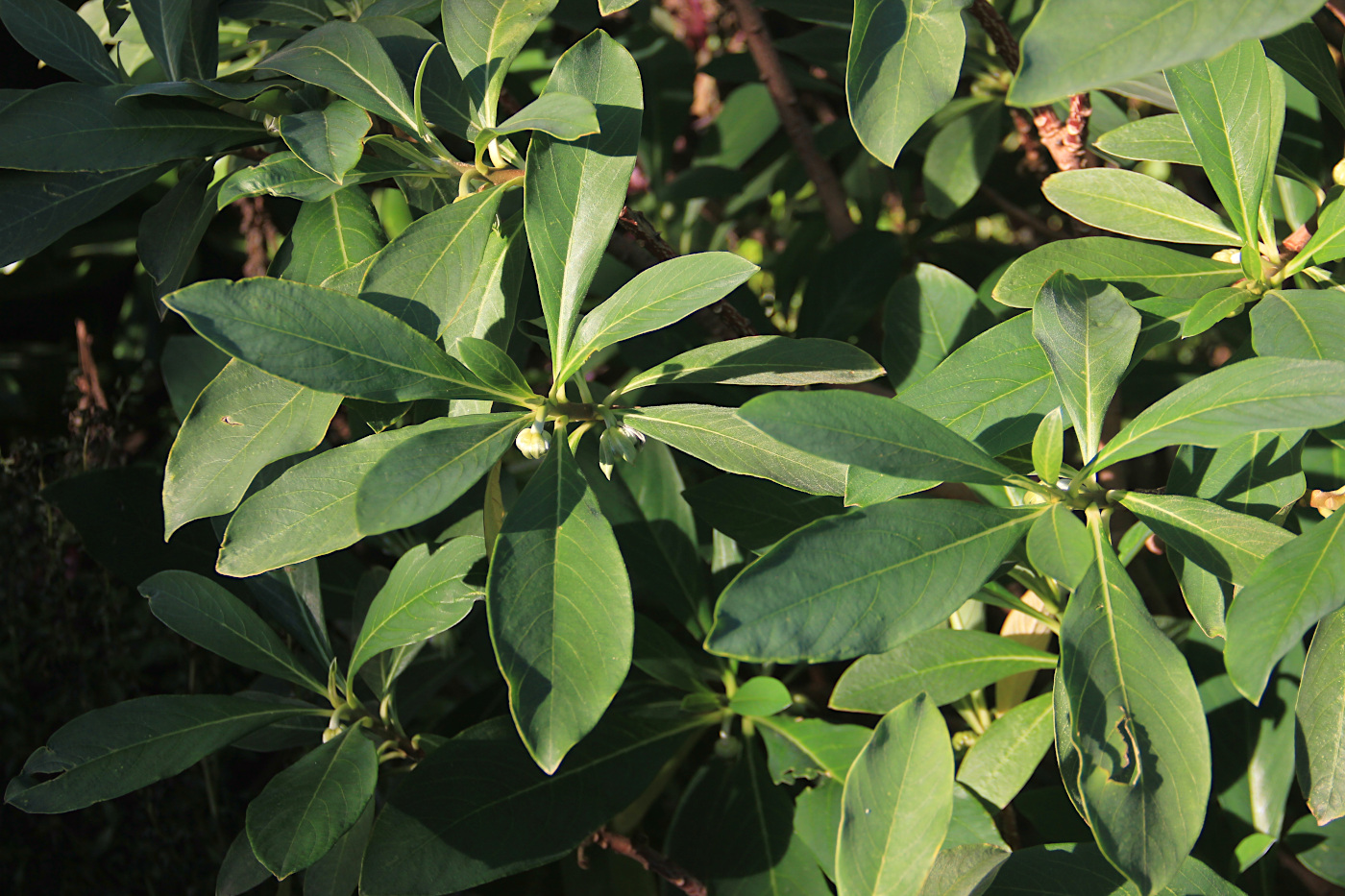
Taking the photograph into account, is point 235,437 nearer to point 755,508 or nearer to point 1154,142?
point 755,508

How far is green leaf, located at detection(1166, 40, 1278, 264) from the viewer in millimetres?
663

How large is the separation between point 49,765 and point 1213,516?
904 mm

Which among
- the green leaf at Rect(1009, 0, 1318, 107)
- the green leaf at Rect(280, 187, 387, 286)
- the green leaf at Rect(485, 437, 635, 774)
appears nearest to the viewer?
the green leaf at Rect(1009, 0, 1318, 107)

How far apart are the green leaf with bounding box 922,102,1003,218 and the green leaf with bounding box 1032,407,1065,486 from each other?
70 centimetres

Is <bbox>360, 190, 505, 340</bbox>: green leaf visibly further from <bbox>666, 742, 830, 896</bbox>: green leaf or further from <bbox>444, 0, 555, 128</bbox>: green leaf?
<bbox>666, 742, 830, 896</bbox>: green leaf

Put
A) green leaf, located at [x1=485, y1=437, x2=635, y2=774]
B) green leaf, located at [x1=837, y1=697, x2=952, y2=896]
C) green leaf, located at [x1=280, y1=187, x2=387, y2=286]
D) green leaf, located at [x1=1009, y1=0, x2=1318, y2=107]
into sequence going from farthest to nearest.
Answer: green leaf, located at [x1=280, y1=187, x2=387, y2=286]
green leaf, located at [x1=837, y1=697, x2=952, y2=896]
green leaf, located at [x1=485, y1=437, x2=635, y2=774]
green leaf, located at [x1=1009, y1=0, x2=1318, y2=107]

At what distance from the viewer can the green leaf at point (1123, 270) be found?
719 millimetres

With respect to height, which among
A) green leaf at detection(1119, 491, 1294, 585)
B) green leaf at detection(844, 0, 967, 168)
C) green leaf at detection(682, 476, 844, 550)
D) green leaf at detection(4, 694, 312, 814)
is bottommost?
green leaf at detection(4, 694, 312, 814)

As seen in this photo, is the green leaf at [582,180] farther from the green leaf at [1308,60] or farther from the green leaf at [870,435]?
the green leaf at [1308,60]

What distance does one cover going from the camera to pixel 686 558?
1059mm

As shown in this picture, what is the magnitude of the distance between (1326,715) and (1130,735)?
0.22 metres

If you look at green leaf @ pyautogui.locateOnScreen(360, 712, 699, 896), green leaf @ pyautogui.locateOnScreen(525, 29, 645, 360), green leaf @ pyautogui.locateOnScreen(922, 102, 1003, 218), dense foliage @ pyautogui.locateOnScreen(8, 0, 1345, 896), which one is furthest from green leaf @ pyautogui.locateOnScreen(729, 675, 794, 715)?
green leaf @ pyautogui.locateOnScreen(922, 102, 1003, 218)

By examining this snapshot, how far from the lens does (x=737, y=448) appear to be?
26.2 inches

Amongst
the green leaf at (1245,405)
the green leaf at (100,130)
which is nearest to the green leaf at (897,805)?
the green leaf at (1245,405)
